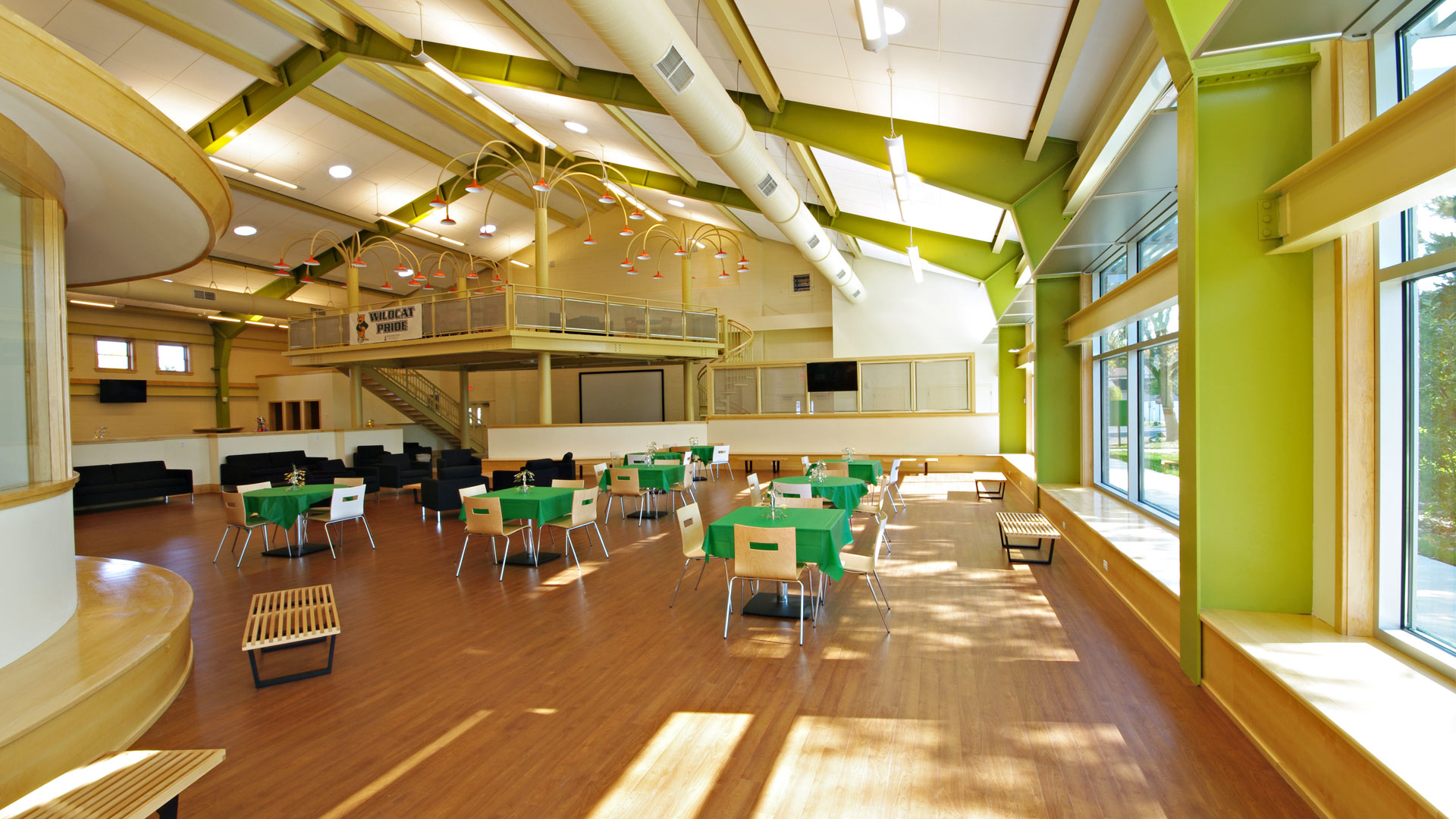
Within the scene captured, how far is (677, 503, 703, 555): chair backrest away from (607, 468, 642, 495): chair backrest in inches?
125

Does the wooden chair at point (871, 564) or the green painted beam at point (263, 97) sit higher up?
the green painted beam at point (263, 97)

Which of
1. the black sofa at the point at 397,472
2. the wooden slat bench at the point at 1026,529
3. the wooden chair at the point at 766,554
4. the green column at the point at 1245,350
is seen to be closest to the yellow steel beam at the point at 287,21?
the black sofa at the point at 397,472

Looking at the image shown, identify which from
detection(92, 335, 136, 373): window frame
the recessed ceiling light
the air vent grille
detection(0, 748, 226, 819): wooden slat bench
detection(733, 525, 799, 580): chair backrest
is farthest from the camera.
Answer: detection(92, 335, 136, 373): window frame

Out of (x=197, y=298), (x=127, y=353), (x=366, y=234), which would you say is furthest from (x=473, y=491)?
(x=127, y=353)

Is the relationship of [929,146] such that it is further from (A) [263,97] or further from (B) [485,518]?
(A) [263,97]

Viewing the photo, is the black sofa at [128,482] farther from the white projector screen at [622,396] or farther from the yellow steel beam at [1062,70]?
the yellow steel beam at [1062,70]

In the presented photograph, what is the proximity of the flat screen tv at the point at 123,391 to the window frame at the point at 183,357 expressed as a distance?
872mm

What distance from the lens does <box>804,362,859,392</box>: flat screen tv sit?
17172 millimetres

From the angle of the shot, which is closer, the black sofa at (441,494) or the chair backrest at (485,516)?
the chair backrest at (485,516)

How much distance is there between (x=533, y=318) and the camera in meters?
14.1

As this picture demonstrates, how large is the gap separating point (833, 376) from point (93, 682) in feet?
50.9

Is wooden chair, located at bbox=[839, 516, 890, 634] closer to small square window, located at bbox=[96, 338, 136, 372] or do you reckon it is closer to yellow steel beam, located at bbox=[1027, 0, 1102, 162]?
yellow steel beam, located at bbox=[1027, 0, 1102, 162]

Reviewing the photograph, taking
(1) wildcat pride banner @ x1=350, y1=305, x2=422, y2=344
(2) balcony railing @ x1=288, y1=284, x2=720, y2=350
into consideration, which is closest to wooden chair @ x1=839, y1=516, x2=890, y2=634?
(2) balcony railing @ x1=288, y1=284, x2=720, y2=350

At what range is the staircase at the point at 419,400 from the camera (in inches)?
697
